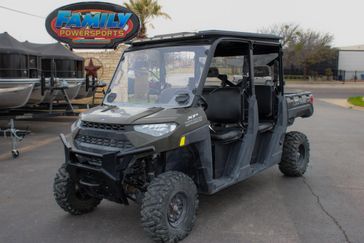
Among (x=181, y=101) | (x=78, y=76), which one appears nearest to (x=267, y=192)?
(x=181, y=101)

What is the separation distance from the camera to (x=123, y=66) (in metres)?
5.11

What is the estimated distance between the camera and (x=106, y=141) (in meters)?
4.04

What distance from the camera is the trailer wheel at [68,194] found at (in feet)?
15.2

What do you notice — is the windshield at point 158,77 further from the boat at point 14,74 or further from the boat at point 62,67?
the boat at point 62,67

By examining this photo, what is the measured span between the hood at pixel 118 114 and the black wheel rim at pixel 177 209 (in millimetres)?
891

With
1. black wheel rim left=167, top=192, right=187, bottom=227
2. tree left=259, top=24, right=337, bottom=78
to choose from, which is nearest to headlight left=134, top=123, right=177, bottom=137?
black wheel rim left=167, top=192, right=187, bottom=227

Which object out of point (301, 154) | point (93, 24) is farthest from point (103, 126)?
point (93, 24)

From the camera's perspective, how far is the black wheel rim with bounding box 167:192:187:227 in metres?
4.07

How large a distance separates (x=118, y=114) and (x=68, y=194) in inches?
47.0

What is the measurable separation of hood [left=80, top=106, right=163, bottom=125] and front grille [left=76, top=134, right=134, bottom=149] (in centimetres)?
18

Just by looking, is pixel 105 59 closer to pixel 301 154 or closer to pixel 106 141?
pixel 301 154

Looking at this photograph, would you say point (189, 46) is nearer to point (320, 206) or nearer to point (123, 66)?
point (123, 66)

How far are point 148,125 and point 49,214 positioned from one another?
6.47 ft

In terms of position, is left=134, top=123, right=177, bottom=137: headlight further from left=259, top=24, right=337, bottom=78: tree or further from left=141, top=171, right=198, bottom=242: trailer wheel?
left=259, top=24, right=337, bottom=78: tree
